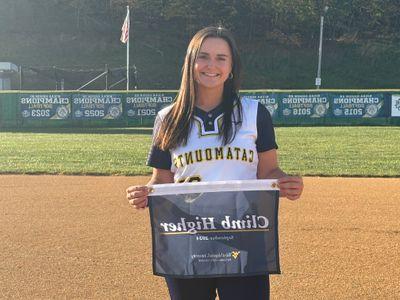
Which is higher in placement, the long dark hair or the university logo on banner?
the long dark hair

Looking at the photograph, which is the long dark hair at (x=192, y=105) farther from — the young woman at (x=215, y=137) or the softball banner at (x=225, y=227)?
the softball banner at (x=225, y=227)

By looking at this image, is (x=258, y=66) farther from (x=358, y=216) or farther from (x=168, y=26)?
(x=358, y=216)

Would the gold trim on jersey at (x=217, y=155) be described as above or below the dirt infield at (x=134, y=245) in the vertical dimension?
above

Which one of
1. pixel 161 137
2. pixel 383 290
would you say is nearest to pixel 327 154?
pixel 383 290

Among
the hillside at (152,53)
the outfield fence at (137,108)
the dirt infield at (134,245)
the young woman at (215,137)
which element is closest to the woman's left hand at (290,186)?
the young woman at (215,137)

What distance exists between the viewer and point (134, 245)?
5.65 meters

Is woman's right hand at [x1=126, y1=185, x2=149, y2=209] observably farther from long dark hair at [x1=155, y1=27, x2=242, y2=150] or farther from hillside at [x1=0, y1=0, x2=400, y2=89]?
hillside at [x1=0, y1=0, x2=400, y2=89]

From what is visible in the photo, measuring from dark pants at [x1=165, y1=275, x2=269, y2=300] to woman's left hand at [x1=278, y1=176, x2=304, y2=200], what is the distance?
1.37ft

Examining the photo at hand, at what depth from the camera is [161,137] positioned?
2650 millimetres

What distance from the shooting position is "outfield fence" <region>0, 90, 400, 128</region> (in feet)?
82.6

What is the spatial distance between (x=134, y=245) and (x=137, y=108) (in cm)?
2056

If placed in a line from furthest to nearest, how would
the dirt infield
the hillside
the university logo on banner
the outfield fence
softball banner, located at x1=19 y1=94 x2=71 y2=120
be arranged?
the hillside, softball banner, located at x1=19 y1=94 x2=71 y2=120, the outfield fence, the university logo on banner, the dirt infield

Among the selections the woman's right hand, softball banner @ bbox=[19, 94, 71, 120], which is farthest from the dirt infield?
softball banner @ bbox=[19, 94, 71, 120]

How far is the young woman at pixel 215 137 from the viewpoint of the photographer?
99.4 inches
